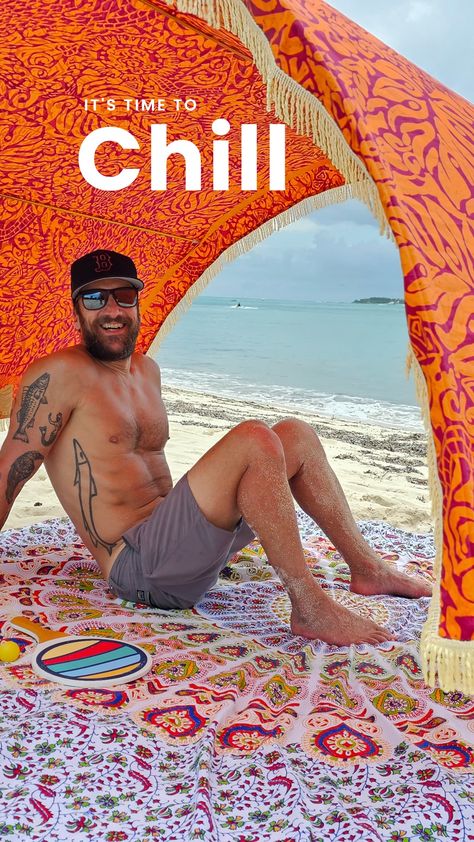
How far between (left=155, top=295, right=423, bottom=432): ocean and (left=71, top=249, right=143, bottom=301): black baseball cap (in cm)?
285

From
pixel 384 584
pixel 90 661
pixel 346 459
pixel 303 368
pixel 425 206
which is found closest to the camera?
pixel 425 206

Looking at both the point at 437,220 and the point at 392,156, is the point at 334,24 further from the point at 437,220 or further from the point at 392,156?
the point at 437,220

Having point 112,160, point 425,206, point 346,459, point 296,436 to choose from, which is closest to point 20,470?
point 296,436

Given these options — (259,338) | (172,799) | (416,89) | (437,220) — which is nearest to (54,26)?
(416,89)

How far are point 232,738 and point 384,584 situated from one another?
1378 mm

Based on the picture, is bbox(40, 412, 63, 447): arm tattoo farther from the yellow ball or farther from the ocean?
the ocean

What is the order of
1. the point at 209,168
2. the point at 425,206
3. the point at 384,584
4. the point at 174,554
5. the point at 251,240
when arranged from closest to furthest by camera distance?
the point at 425,206 < the point at 174,554 < the point at 384,584 < the point at 209,168 < the point at 251,240

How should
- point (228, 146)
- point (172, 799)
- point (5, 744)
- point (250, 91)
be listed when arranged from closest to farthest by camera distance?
point (172, 799)
point (5, 744)
point (250, 91)
point (228, 146)

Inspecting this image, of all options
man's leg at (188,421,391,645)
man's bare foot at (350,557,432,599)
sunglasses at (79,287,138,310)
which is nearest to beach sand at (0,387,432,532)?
man's bare foot at (350,557,432,599)

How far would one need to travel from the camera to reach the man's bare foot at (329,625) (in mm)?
2727

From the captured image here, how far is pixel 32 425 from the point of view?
288 cm

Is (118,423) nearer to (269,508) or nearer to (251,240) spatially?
(269,508)

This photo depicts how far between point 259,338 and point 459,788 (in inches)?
995

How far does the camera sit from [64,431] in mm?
2992
